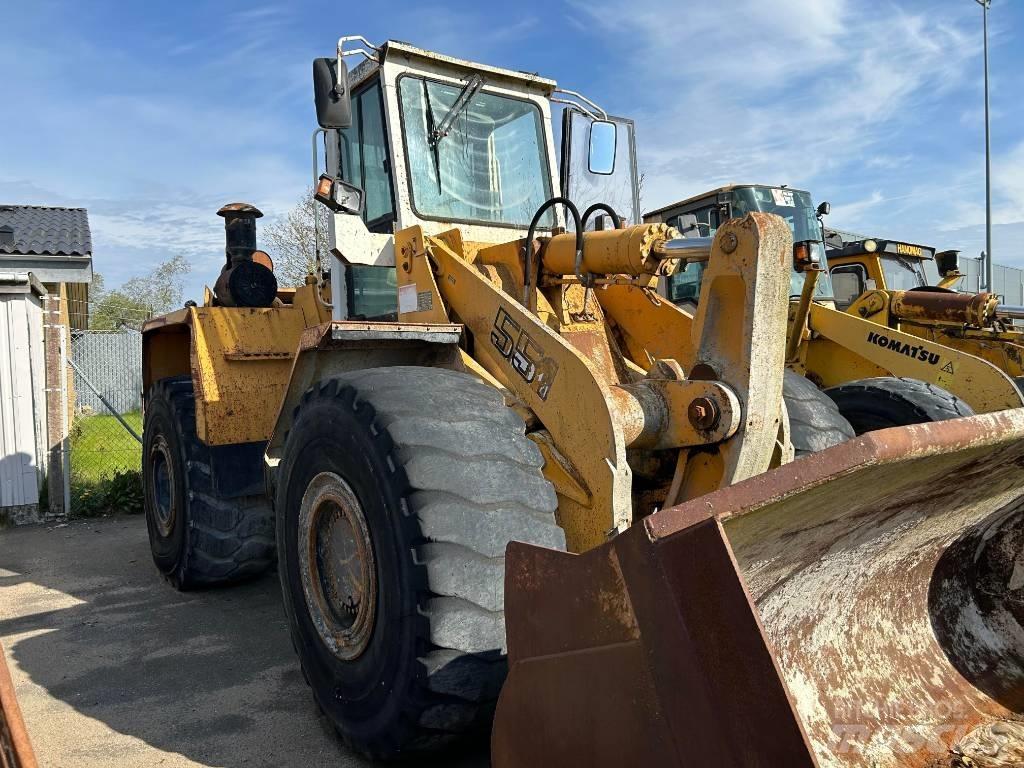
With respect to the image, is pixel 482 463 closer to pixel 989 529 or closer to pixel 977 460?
pixel 977 460

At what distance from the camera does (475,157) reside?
15.7 feet

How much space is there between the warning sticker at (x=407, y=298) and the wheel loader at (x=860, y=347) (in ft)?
8.70

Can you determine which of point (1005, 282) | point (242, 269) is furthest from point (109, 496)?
point (1005, 282)

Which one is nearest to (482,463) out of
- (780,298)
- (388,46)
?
(780,298)

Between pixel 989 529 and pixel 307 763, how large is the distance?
259 cm

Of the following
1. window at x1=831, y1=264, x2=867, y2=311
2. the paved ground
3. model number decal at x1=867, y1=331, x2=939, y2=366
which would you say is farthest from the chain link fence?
window at x1=831, y1=264, x2=867, y2=311

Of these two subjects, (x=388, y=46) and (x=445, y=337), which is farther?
(x=388, y=46)

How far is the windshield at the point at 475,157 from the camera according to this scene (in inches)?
179

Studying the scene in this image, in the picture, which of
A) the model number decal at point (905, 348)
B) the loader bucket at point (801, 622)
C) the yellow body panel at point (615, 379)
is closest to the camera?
the loader bucket at point (801, 622)

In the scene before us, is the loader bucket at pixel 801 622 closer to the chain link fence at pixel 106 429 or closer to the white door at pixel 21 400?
the chain link fence at pixel 106 429

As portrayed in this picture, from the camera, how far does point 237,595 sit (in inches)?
225

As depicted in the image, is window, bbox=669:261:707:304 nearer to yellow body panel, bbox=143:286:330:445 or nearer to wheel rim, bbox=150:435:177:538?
yellow body panel, bbox=143:286:330:445

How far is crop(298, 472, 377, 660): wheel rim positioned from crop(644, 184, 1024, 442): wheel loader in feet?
10.9

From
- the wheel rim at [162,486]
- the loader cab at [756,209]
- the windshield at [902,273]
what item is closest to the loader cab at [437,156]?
the wheel rim at [162,486]
